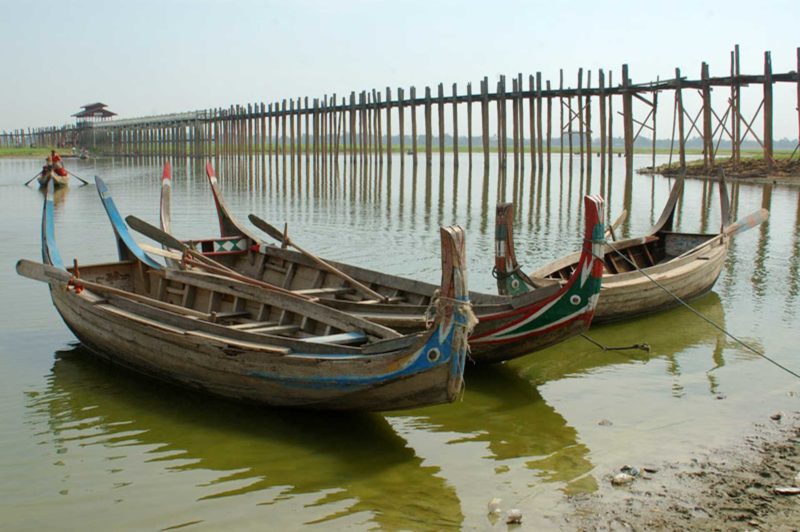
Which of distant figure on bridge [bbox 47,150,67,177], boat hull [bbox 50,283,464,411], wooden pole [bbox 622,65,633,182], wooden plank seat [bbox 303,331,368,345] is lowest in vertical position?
boat hull [bbox 50,283,464,411]

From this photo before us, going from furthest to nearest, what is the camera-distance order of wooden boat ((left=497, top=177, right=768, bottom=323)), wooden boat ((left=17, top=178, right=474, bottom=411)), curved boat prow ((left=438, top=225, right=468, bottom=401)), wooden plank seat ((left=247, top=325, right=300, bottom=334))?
wooden boat ((left=497, top=177, right=768, bottom=323))
wooden plank seat ((left=247, top=325, right=300, bottom=334))
wooden boat ((left=17, top=178, right=474, bottom=411))
curved boat prow ((left=438, top=225, right=468, bottom=401))

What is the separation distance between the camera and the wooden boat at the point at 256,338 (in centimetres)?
586

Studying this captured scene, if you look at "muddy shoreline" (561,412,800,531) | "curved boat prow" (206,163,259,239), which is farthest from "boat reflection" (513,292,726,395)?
"curved boat prow" (206,163,259,239)

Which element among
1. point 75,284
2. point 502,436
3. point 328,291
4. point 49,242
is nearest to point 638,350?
point 502,436

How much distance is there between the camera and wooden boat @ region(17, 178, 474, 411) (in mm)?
5863

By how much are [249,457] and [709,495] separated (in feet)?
10.6

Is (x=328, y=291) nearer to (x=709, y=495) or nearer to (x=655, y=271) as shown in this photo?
(x=655, y=271)

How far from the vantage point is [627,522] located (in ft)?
16.1

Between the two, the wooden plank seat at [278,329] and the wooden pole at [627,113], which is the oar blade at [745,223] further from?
the wooden pole at [627,113]

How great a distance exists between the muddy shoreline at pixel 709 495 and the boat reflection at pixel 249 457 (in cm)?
94

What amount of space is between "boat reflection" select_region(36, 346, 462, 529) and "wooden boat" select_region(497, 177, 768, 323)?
9.36ft

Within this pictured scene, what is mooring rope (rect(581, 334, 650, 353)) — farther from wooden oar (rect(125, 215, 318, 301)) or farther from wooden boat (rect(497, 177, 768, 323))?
wooden oar (rect(125, 215, 318, 301))

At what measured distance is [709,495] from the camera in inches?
207

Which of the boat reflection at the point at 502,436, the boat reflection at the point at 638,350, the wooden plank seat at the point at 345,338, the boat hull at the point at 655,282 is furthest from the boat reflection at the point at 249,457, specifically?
the boat hull at the point at 655,282
